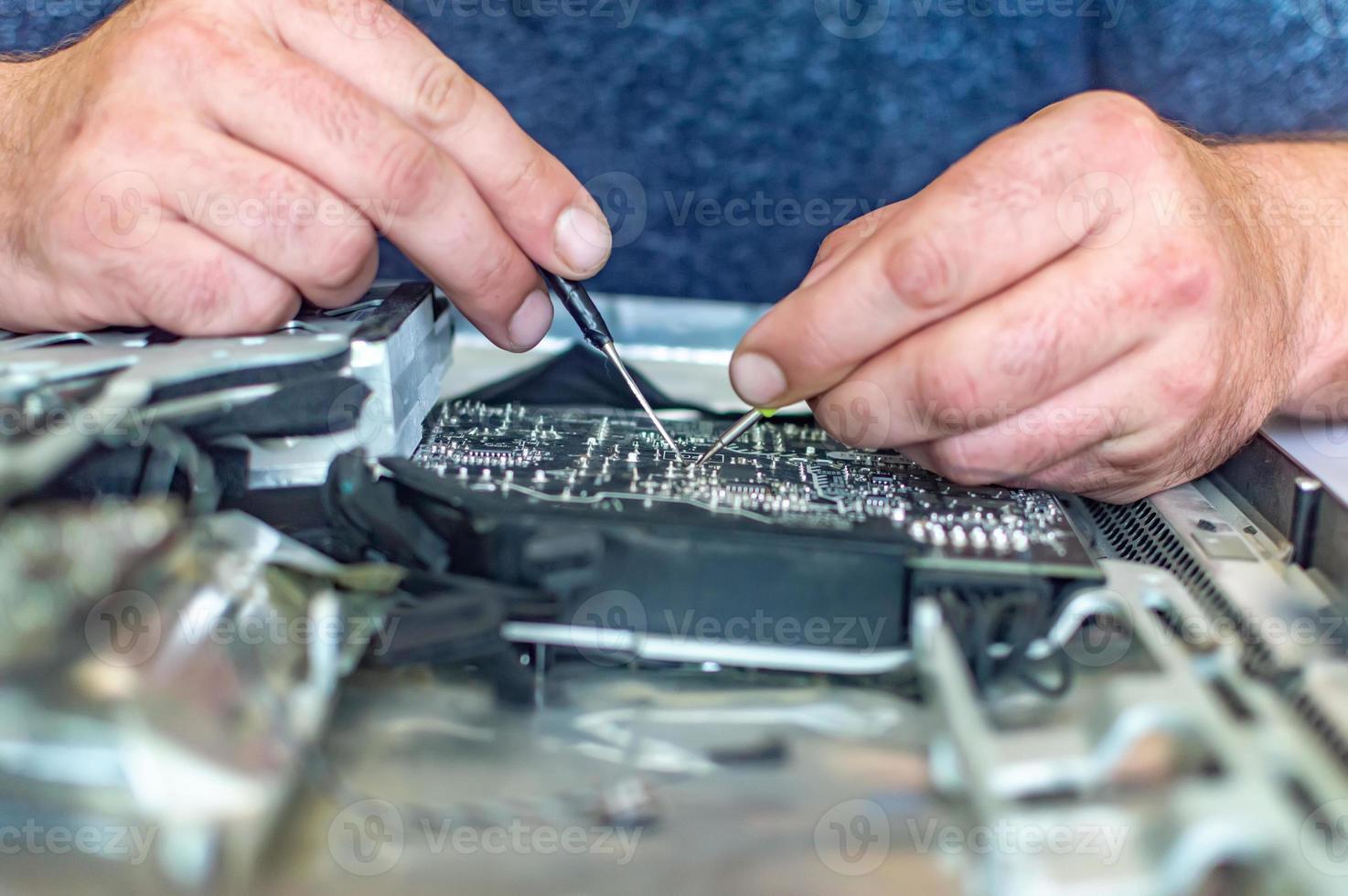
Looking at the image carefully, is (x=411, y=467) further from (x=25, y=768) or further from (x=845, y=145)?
(x=845, y=145)

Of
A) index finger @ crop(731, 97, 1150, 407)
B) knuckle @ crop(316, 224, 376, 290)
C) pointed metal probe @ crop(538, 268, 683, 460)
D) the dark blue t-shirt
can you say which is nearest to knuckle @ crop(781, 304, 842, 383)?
index finger @ crop(731, 97, 1150, 407)

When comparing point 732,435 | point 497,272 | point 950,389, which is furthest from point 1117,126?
point 497,272

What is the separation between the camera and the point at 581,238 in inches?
28.8

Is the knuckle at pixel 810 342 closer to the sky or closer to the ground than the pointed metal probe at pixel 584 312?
closer to the sky

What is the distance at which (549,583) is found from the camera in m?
0.42

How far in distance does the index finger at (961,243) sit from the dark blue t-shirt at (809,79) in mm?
536

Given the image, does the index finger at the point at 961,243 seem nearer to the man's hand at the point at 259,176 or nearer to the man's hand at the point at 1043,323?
the man's hand at the point at 1043,323

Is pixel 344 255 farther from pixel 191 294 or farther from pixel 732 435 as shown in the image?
pixel 732 435

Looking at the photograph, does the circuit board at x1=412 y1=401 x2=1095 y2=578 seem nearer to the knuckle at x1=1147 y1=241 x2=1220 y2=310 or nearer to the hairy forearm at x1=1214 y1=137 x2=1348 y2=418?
the knuckle at x1=1147 y1=241 x2=1220 y2=310

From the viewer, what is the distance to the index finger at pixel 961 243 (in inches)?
22.6

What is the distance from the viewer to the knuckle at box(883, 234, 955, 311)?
0.57 meters

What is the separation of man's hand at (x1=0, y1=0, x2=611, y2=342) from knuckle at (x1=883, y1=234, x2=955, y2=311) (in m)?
0.26

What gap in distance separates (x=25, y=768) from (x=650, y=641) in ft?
0.78

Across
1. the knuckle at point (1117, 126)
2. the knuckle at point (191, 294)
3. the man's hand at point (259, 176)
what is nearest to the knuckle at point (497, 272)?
the man's hand at point (259, 176)
